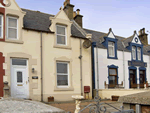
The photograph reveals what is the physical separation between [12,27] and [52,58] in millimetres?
3630

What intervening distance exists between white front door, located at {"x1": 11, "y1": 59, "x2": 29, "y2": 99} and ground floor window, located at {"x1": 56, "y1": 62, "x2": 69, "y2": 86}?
8.49 ft

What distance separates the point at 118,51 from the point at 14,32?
11.1 m

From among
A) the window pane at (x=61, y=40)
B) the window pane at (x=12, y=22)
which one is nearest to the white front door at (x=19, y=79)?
the window pane at (x=12, y=22)

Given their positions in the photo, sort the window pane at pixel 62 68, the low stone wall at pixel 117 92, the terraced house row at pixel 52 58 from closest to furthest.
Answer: the terraced house row at pixel 52 58, the window pane at pixel 62 68, the low stone wall at pixel 117 92

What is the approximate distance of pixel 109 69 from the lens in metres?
18.0

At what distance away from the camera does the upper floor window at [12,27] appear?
12289 millimetres

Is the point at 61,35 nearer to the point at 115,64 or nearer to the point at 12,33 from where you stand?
the point at 12,33

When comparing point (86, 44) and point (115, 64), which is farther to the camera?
point (115, 64)

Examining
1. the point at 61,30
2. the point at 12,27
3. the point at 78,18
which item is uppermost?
the point at 78,18

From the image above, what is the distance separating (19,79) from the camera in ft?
Result: 39.8

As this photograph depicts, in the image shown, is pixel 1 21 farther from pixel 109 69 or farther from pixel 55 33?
pixel 109 69

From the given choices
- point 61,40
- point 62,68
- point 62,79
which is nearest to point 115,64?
point 62,68

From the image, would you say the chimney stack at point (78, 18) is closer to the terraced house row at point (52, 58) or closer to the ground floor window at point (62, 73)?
the terraced house row at point (52, 58)

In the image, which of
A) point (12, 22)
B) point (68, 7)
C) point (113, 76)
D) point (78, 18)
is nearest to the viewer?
point (12, 22)
